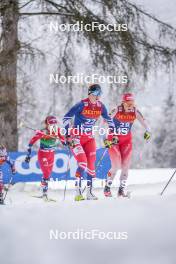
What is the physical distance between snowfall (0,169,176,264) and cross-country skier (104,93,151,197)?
1.93 meters

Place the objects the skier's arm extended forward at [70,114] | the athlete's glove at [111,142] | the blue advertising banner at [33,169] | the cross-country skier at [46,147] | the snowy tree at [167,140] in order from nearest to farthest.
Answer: the skier's arm extended forward at [70,114]
the athlete's glove at [111,142]
the cross-country skier at [46,147]
the blue advertising banner at [33,169]
the snowy tree at [167,140]

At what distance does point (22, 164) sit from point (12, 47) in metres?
2.31

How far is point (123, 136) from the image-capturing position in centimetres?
700

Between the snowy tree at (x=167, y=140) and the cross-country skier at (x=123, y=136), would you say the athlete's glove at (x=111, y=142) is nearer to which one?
the cross-country skier at (x=123, y=136)

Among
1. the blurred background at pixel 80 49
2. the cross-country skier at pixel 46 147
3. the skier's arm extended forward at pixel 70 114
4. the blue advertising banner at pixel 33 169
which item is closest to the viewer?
the skier's arm extended forward at pixel 70 114

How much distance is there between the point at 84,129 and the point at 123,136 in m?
0.57

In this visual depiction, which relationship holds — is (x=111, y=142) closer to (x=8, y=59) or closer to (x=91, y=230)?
(x=91, y=230)

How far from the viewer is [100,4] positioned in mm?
10461

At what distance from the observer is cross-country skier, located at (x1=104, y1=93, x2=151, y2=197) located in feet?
22.7

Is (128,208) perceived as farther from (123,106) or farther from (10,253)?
(123,106)

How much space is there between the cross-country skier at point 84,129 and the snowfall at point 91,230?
1653mm

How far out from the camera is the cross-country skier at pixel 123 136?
22.7ft

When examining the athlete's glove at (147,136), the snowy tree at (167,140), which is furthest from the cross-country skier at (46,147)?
the snowy tree at (167,140)

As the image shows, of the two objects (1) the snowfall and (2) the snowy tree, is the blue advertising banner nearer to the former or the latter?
(1) the snowfall
